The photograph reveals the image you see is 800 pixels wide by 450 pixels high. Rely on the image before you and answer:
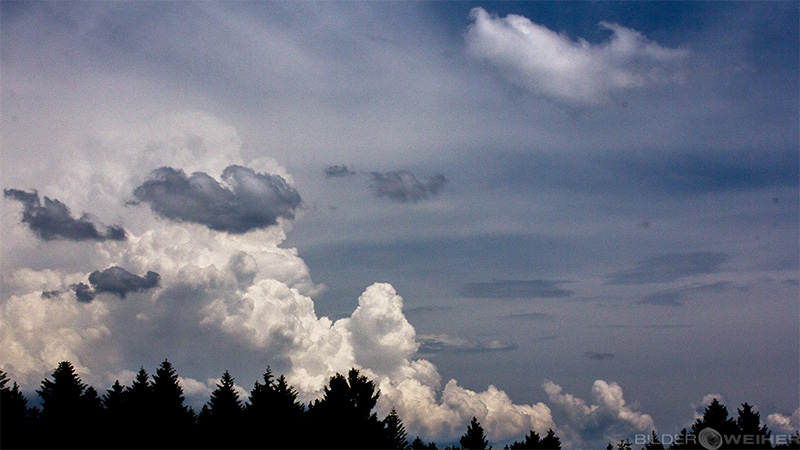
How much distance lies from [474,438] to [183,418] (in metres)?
50.1

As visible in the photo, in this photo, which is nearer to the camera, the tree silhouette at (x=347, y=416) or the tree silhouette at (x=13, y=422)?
the tree silhouette at (x=13, y=422)

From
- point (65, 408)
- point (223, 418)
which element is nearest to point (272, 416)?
point (223, 418)

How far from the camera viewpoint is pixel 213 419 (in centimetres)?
8644

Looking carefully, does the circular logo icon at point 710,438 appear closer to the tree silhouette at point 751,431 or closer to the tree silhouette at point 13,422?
the tree silhouette at point 751,431

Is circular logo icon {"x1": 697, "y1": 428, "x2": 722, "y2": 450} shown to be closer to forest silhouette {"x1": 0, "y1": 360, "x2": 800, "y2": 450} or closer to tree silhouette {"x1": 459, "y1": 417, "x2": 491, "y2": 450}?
forest silhouette {"x1": 0, "y1": 360, "x2": 800, "y2": 450}

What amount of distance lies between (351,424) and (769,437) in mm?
49728

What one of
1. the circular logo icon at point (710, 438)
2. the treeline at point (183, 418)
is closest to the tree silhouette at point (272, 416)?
the treeline at point (183, 418)

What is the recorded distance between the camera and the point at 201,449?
83.0m

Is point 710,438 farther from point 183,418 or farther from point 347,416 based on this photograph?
point 183,418

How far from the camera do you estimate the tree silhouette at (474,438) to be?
4576 inches

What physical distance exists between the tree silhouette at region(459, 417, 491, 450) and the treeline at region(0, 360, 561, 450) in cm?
2320

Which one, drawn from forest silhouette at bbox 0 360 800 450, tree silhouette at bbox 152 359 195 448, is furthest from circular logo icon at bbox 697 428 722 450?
tree silhouette at bbox 152 359 195 448

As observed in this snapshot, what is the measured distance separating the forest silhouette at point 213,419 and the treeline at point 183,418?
0.12 meters

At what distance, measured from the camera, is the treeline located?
82.7m
